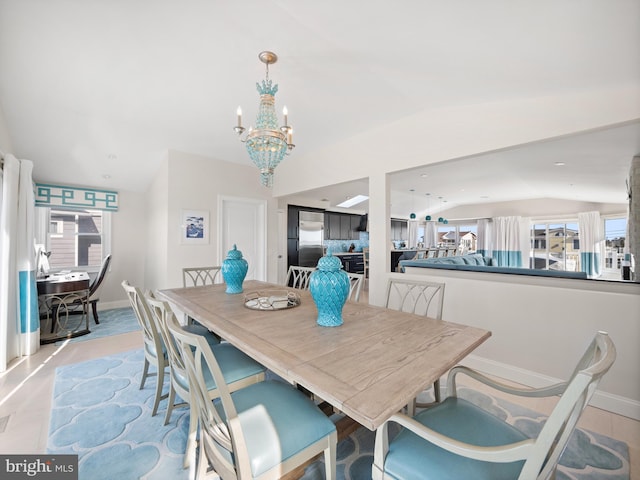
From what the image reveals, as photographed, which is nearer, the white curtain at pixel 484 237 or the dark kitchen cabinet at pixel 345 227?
the dark kitchen cabinet at pixel 345 227

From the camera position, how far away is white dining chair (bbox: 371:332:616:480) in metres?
0.68

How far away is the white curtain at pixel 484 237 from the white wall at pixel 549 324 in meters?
6.55

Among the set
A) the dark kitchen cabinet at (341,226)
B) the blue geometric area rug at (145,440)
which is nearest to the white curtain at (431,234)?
the dark kitchen cabinet at (341,226)

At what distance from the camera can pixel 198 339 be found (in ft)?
2.85

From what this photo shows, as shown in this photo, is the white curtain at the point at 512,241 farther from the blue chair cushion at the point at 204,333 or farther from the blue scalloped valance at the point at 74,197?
the blue scalloped valance at the point at 74,197

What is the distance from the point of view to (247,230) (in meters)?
4.63

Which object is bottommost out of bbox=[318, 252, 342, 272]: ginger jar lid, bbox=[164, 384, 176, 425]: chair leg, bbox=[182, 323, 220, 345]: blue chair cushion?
bbox=[164, 384, 176, 425]: chair leg

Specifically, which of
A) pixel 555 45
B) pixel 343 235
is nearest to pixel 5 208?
pixel 555 45

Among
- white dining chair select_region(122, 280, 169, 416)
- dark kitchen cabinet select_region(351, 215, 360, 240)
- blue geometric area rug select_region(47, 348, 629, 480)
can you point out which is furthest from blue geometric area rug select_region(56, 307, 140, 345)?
dark kitchen cabinet select_region(351, 215, 360, 240)

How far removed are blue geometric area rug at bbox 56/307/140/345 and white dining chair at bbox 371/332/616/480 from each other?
397 cm

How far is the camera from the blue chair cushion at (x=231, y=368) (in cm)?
146

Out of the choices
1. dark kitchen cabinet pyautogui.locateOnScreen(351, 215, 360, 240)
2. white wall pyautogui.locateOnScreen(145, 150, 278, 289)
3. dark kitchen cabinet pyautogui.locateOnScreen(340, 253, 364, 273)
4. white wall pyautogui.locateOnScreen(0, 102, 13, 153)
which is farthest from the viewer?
dark kitchen cabinet pyautogui.locateOnScreen(351, 215, 360, 240)

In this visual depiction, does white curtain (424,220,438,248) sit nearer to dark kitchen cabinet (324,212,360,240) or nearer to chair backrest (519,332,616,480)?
dark kitchen cabinet (324,212,360,240)

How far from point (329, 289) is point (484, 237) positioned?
346 inches
